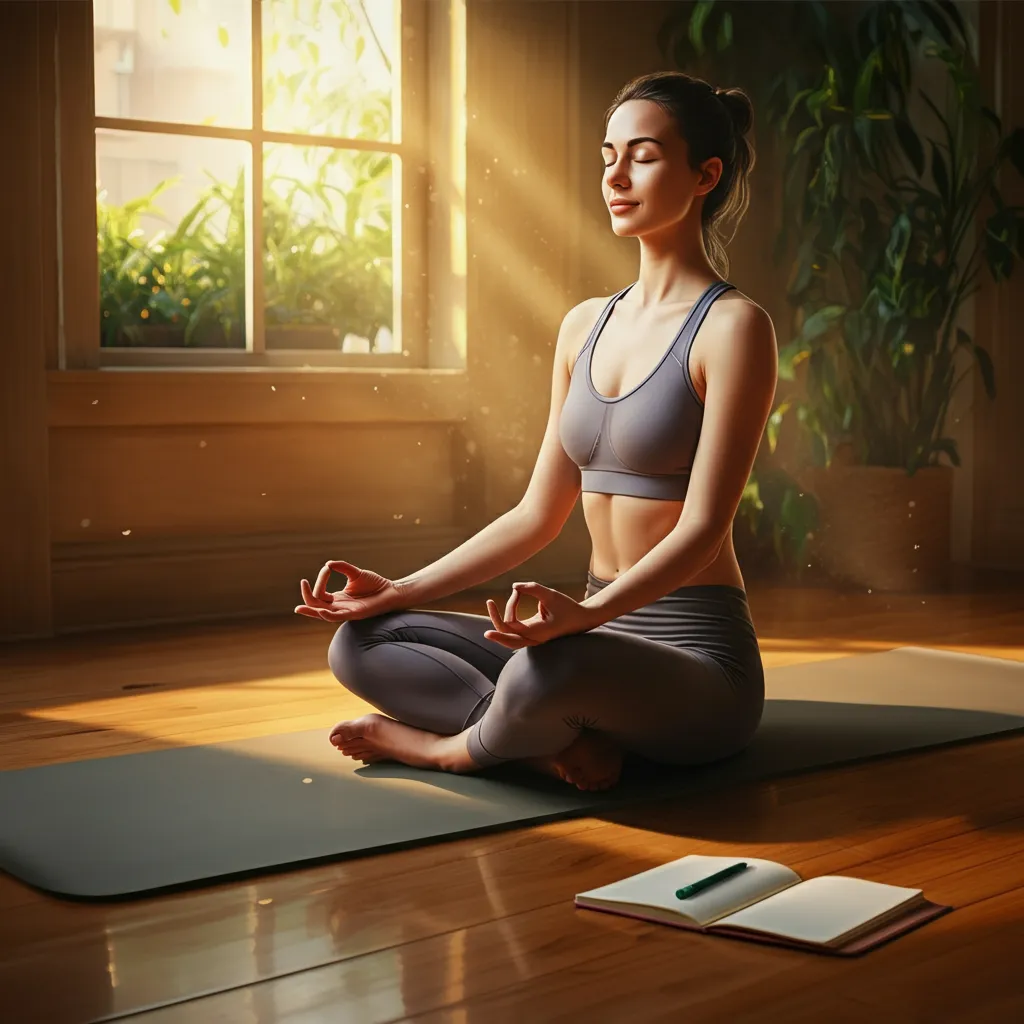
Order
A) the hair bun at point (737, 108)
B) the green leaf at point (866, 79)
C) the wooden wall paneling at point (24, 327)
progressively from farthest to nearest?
the green leaf at point (866, 79) → the wooden wall paneling at point (24, 327) → the hair bun at point (737, 108)

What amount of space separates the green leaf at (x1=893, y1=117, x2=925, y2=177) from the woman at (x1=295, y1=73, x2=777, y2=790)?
6.84ft

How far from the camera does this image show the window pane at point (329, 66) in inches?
153

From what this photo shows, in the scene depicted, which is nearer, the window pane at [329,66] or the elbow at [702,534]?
the elbow at [702,534]

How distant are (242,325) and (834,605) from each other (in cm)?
165

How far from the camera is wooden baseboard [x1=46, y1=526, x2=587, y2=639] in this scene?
3547 mm

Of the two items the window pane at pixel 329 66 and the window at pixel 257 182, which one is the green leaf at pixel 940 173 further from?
the window pane at pixel 329 66

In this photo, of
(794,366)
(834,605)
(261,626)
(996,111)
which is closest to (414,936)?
(261,626)

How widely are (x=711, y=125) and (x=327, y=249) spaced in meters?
2.01

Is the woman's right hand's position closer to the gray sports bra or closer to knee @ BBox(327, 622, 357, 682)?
knee @ BBox(327, 622, 357, 682)

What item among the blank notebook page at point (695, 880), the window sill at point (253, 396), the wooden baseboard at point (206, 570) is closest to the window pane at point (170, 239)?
the window sill at point (253, 396)

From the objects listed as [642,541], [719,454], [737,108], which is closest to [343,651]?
[642,541]

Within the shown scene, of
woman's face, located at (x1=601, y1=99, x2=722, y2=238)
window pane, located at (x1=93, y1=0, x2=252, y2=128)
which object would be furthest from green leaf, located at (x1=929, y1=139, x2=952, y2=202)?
woman's face, located at (x1=601, y1=99, x2=722, y2=238)

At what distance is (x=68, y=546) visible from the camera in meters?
3.54

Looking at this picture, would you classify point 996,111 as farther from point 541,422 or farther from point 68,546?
point 68,546
